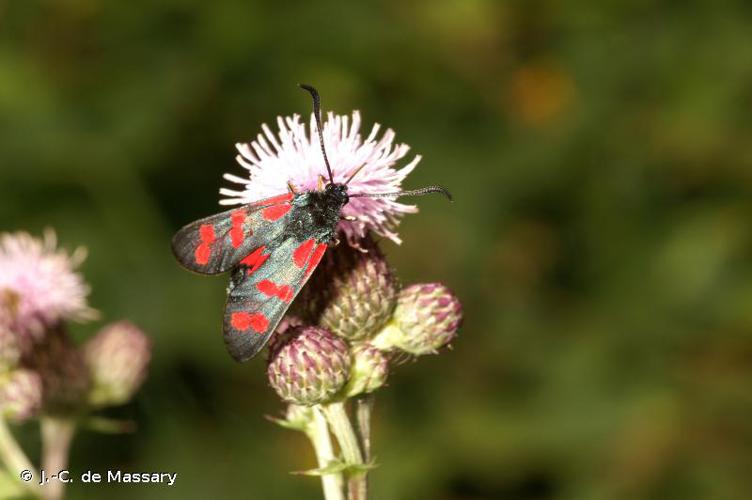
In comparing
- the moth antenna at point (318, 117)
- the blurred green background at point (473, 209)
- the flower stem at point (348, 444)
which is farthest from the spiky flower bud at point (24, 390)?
the blurred green background at point (473, 209)

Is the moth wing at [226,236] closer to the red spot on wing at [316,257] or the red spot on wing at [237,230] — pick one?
the red spot on wing at [237,230]

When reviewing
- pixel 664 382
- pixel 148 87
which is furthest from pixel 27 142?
pixel 664 382

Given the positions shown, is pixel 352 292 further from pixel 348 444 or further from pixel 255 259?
pixel 348 444

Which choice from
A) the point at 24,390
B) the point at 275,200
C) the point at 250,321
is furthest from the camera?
the point at 24,390

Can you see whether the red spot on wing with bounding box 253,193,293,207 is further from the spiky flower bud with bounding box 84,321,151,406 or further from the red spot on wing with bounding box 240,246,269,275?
the spiky flower bud with bounding box 84,321,151,406

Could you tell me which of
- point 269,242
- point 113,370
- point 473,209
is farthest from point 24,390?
point 473,209
